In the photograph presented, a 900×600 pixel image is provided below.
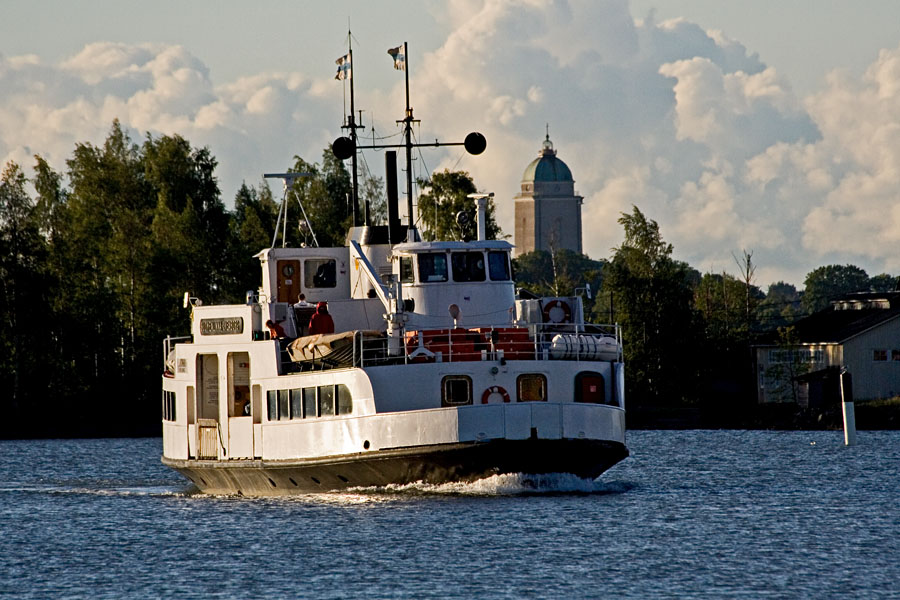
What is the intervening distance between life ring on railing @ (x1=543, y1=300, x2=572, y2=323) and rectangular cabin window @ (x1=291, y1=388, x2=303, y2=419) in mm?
6652

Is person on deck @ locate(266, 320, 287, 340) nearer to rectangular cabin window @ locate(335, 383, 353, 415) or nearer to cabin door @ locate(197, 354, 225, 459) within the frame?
cabin door @ locate(197, 354, 225, 459)

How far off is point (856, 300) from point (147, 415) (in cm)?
4384

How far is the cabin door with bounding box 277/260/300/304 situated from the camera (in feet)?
145

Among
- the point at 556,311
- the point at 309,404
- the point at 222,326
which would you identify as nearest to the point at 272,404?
the point at 309,404

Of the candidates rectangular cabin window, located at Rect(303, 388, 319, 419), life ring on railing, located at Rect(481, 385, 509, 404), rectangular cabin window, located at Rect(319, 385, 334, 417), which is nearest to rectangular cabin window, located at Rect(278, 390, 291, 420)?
rectangular cabin window, located at Rect(303, 388, 319, 419)

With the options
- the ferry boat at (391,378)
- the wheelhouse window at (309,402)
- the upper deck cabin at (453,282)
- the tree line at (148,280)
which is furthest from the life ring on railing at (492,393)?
the tree line at (148,280)

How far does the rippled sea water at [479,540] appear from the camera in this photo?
2822cm

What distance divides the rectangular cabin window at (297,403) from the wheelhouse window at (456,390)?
4055mm

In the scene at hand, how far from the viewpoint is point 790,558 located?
1203 inches

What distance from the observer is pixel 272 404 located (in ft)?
132

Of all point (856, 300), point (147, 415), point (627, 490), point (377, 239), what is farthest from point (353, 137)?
point (856, 300)

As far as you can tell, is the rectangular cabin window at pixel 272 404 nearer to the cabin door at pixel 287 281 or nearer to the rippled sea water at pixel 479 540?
the rippled sea water at pixel 479 540

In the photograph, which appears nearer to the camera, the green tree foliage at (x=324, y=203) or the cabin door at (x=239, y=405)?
the cabin door at (x=239, y=405)

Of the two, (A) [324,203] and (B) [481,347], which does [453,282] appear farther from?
(A) [324,203]
